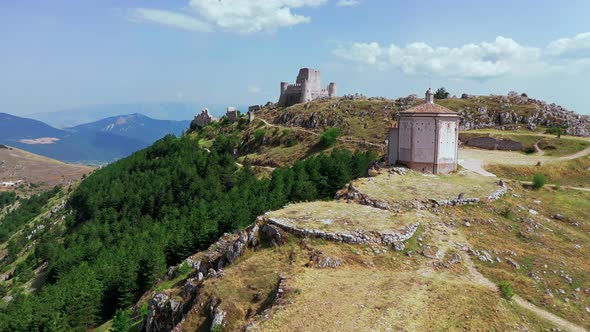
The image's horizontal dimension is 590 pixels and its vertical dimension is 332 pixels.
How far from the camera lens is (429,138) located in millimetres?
51188

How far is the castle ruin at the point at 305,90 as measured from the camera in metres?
146

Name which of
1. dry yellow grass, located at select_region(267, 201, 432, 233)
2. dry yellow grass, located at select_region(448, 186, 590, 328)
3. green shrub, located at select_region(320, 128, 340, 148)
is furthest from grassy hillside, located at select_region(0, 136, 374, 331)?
dry yellow grass, located at select_region(448, 186, 590, 328)

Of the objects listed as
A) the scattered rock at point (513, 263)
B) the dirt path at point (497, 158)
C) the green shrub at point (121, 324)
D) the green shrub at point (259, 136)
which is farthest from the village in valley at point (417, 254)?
the green shrub at point (259, 136)

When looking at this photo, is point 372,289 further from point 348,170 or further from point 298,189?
point 348,170

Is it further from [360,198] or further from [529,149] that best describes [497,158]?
[360,198]

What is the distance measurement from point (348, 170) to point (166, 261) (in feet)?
98.9

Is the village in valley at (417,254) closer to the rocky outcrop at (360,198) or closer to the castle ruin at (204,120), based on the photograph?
the rocky outcrop at (360,198)

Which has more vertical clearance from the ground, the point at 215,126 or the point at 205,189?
the point at 215,126

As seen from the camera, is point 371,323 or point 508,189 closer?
point 371,323

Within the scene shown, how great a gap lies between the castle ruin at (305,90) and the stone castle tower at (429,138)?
308 ft

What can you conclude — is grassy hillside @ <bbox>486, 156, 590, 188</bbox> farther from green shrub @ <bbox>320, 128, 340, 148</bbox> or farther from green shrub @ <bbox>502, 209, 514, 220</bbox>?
green shrub @ <bbox>320, 128, 340, 148</bbox>

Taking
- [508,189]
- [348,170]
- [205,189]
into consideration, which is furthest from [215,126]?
[508,189]

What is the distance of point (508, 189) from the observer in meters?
46.6

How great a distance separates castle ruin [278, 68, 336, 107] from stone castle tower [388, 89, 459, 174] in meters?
93.9
